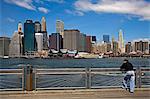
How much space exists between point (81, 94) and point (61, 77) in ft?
8.88

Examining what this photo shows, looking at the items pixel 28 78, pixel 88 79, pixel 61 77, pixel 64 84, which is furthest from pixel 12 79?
pixel 88 79

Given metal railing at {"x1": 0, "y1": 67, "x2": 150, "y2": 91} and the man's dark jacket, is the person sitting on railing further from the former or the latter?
metal railing at {"x1": 0, "y1": 67, "x2": 150, "y2": 91}

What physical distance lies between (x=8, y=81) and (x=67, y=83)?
9.34 ft

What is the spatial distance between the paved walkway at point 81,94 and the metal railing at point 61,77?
719 millimetres

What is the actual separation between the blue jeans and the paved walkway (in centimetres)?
33

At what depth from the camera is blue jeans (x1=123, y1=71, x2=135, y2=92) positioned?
1532 centimetres

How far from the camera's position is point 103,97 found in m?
13.8

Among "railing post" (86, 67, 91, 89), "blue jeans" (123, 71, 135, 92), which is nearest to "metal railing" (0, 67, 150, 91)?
"railing post" (86, 67, 91, 89)

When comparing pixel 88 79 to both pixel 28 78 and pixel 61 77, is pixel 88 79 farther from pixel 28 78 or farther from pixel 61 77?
pixel 28 78

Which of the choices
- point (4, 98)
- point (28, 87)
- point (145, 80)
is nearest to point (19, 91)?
point (28, 87)

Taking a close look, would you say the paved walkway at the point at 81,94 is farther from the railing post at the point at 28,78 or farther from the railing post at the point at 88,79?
the railing post at the point at 88,79

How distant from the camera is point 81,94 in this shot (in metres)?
14.9

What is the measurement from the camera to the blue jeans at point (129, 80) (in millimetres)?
15320

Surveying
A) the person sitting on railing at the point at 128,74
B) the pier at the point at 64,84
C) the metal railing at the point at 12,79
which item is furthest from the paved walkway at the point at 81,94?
the metal railing at the point at 12,79
